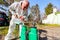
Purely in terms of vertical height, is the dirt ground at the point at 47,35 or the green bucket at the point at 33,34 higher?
the green bucket at the point at 33,34

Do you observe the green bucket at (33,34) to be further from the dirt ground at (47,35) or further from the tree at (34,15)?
the tree at (34,15)

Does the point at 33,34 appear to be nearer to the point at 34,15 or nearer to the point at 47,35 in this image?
the point at 47,35

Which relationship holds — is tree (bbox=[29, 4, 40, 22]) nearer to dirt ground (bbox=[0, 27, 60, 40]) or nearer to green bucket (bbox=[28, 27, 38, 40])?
dirt ground (bbox=[0, 27, 60, 40])

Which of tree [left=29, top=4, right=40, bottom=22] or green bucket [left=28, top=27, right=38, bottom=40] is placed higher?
tree [left=29, top=4, right=40, bottom=22]

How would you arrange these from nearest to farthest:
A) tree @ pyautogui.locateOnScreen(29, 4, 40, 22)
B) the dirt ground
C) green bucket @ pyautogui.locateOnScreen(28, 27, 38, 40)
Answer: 1. green bucket @ pyautogui.locateOnScreen(28, 27, 38, 40)
2. the dirt ground
3. tree @ pyautogui.locateOnScreen(29, 4, 40, 22)

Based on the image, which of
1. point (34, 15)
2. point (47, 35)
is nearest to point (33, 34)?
point (47, 35)

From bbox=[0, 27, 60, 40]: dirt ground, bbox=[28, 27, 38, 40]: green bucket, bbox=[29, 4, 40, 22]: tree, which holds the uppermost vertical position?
bbox=[29, 4, 40, 22]: tree

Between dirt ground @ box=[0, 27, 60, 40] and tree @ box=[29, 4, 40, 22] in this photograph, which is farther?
tree @ box=[29, 4, 40, 22]

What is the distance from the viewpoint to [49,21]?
1692cm

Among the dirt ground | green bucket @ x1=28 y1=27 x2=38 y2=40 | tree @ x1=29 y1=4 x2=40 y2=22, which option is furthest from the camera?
tree @ x1=29 y1=4 x2=40 y2=22

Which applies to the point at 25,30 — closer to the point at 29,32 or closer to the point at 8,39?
the point at 29,32

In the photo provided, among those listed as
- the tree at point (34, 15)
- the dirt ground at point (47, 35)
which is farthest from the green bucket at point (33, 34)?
the tree at point (34, 15)

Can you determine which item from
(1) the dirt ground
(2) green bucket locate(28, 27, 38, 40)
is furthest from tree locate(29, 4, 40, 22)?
(2) green bucket locate(28, 27, 38, 40)

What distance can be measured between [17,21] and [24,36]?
0.34 metres
